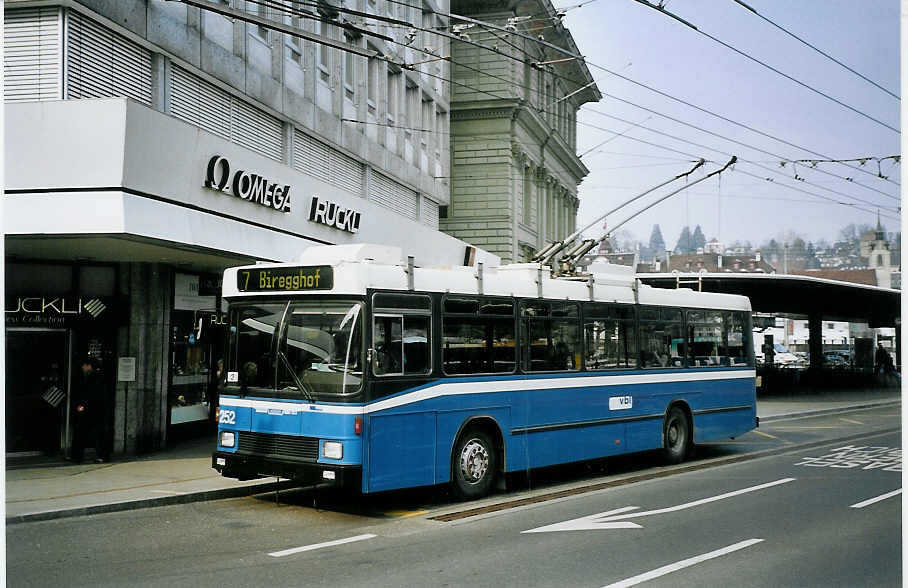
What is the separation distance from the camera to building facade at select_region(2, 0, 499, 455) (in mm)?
12484

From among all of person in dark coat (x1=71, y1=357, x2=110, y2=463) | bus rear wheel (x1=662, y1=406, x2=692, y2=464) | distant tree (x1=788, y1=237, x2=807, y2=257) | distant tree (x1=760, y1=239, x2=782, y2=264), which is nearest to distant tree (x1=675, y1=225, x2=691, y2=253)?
distant tree (x1=760, y1=239, x2=782, y2=264)

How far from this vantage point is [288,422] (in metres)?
10.7

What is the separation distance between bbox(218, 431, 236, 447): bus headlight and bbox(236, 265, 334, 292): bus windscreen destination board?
1747mm

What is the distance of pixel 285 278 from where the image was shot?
1106cm

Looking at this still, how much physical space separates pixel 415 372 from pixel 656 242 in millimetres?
13452

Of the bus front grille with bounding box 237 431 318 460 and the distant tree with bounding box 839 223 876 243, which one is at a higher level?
the distant tree with bounding box 839 223 876 243

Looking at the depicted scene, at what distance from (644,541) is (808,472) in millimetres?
6463

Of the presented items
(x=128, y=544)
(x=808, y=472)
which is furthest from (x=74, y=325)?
(x=808, y=472)

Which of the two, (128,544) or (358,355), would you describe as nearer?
(128,544)

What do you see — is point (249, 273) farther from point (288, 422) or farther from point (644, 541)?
point (644, 541)

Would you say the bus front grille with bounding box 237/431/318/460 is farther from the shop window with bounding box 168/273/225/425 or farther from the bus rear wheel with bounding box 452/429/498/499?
the shop window with bounding box 168/273/225/425

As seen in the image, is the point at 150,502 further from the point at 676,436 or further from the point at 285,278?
the point at 676,436

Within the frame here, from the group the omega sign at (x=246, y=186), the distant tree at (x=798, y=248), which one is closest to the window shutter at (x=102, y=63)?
the omega sign at (x=246, y=186)

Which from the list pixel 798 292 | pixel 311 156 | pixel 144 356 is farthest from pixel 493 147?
pixel 144 356
